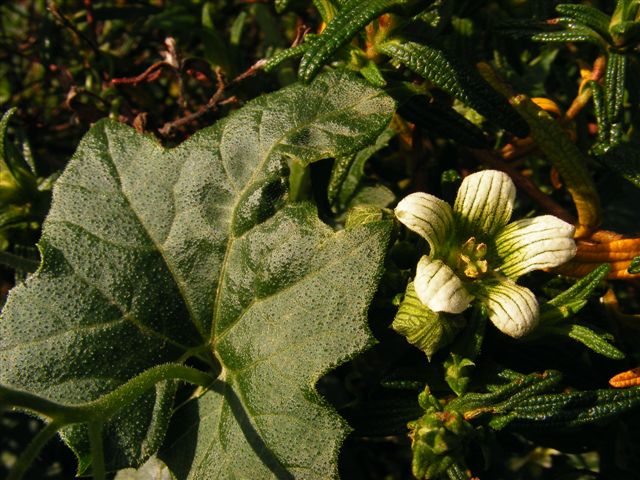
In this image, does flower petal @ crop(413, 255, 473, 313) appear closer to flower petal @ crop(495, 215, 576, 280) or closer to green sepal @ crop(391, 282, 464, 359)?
green sepal @ crop(391, 282, 464, 359)

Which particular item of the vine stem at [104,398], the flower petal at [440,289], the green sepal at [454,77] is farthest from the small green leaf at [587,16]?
the vine stem at [104,398]

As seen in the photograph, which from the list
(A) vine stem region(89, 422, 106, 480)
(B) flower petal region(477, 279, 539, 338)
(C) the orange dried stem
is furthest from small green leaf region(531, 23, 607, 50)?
(A) vine stem region(89, 422, 106, 480)


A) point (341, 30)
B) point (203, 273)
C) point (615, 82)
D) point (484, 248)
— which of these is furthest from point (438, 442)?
point (615, 82)

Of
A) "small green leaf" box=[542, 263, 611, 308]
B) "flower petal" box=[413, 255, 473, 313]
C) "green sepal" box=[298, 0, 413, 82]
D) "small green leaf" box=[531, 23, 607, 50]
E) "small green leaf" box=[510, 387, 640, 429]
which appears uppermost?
"green sepal" box=[298, 0, 413, 82]

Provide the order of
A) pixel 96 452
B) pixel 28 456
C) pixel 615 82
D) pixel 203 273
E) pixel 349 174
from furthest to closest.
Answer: pixel 349 174 < pixel 615 82 < pixel 203 273 < pixel 96 452 < pixel 28 456

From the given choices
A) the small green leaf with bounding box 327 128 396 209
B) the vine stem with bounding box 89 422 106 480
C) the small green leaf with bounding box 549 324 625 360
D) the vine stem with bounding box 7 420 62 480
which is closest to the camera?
the vine stem with bounding box 7 420 62 480

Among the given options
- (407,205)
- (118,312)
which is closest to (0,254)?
(118,312)

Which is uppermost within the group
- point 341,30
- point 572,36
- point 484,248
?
point 341,30

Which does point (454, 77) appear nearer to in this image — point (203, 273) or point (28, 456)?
point (203, 273)
